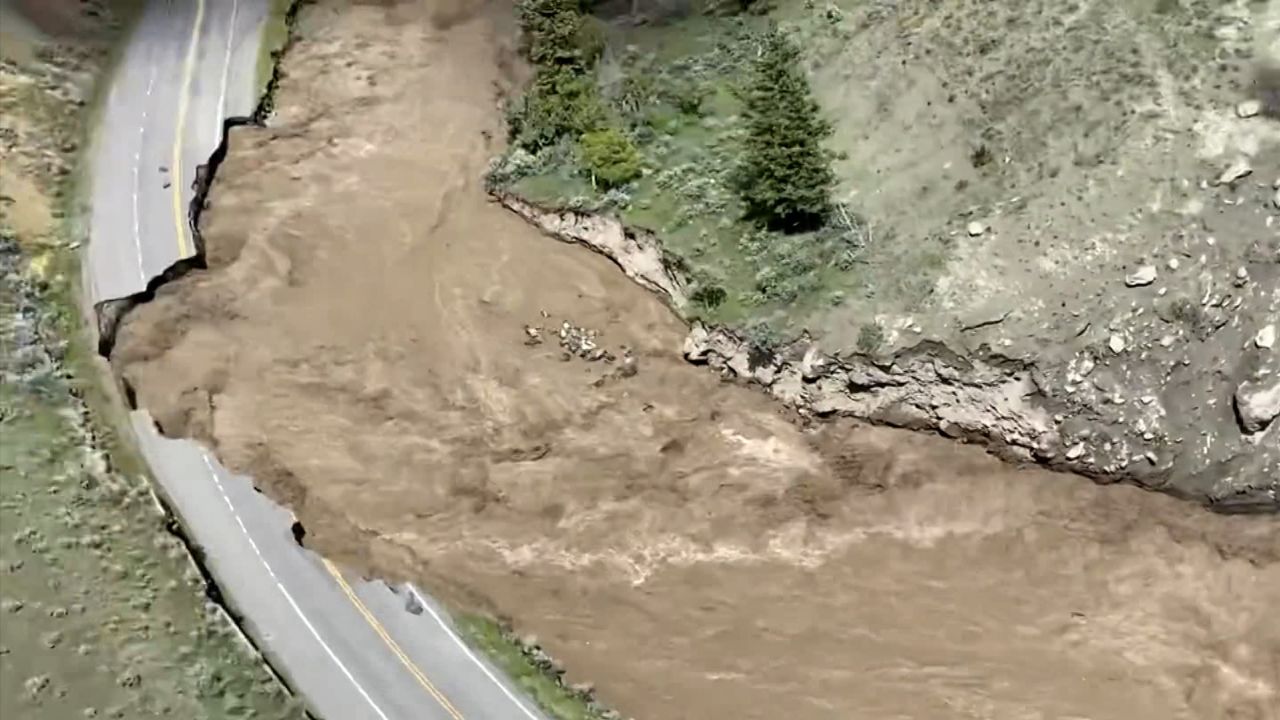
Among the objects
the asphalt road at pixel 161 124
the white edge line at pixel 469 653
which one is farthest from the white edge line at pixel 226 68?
the white edge line at pixel 469 653

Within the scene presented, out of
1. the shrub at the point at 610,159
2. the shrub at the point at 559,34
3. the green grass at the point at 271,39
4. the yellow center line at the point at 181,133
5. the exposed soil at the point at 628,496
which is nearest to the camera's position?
the exposed soil at the point at 628,496

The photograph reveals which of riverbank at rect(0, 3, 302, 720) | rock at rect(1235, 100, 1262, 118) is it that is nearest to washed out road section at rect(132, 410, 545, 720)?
riverbank at rect(0, 3, 302, 720)

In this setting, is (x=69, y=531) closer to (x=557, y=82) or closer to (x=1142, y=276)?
(x=557, y=82)

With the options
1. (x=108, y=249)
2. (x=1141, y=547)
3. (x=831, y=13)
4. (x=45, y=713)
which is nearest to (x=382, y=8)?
(x=108, y=249)

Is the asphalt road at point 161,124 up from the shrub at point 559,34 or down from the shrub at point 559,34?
down

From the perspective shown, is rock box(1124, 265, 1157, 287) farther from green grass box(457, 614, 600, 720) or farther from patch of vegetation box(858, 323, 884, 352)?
green grass box(457, 614, 600, 720)

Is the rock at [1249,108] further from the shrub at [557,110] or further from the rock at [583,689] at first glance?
the rock at [583,689]
